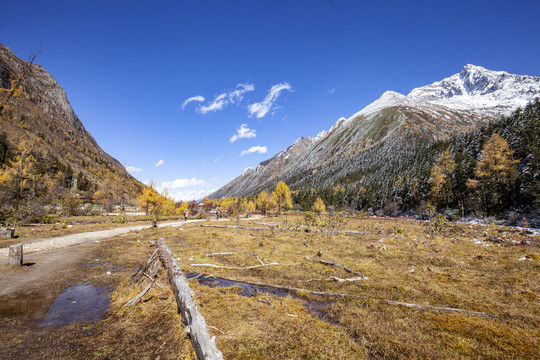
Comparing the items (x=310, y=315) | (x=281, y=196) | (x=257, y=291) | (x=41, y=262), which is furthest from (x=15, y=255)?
(x=281, y=196)

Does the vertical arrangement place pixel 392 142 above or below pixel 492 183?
above

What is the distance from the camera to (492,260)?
50.0ft

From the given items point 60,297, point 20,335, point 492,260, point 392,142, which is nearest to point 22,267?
point 60,297

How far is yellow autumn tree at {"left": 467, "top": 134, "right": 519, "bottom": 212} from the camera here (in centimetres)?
4534

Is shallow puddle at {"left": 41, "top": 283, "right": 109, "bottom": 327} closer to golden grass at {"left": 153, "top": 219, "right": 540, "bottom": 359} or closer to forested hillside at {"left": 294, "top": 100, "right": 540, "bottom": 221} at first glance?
golden grass at {"left": 153, "top": 219, "right": 540, "bottom": 359}

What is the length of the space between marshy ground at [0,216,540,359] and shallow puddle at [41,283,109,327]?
29cm

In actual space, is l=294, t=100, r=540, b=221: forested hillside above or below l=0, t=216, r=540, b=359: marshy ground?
above

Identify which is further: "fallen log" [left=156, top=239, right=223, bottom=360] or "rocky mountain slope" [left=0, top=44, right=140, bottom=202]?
"rocky mountain slope" [left=0, top=44, right=140, bottom=202]

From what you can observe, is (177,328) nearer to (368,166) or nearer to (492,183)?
(492,183)

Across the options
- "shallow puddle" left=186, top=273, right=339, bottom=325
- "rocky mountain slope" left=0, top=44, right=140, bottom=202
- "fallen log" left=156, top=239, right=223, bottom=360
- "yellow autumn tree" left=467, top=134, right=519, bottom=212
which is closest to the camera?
"fallen log" left=156, top=239, right=223, bottom=360

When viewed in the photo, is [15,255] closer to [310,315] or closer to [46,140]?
[310,315]

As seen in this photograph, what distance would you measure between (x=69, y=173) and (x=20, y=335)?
114 meters

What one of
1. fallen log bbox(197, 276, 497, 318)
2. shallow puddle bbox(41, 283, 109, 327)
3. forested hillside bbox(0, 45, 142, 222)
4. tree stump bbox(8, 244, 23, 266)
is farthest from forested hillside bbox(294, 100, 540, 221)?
forested hillside bbox(0, 45, 142, 222)

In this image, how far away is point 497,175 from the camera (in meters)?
47.0
